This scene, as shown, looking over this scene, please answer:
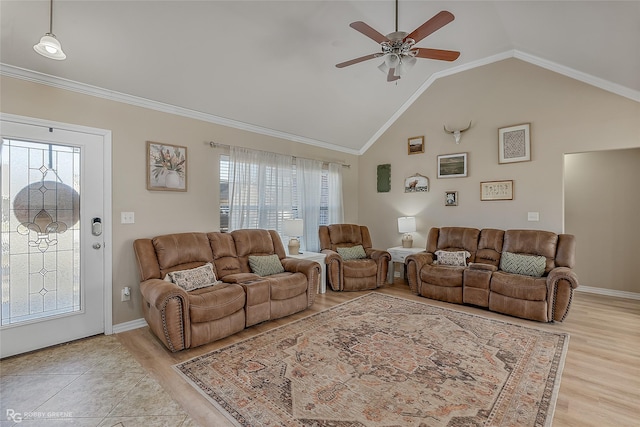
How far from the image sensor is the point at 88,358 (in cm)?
268

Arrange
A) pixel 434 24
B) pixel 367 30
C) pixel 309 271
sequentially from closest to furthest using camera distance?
pixel 434 24
pixel 367 30
pixel 309 271

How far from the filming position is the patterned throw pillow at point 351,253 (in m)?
5.12

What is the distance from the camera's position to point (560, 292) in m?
3.44

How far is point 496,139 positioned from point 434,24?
10.00 ft

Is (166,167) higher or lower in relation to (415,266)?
higher

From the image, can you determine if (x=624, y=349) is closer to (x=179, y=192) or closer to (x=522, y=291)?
(x=522, y=291)

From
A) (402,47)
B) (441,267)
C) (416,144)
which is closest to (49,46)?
(402,47)

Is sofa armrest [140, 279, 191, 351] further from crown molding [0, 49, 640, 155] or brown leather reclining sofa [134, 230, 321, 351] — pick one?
crown molding [0, 49, 640, 155]

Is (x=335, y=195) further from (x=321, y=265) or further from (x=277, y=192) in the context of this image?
(x=321, y=265)

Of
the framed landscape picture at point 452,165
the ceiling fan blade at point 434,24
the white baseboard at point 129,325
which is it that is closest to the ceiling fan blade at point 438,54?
the ceiling fan blade at point 434,24

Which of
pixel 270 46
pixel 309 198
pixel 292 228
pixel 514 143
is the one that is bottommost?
pixel 292 228

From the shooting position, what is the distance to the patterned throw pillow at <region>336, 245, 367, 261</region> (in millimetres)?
5121

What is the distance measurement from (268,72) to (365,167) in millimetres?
3172

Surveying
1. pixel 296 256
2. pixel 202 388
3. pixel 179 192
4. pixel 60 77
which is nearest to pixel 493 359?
pixel 202 388
